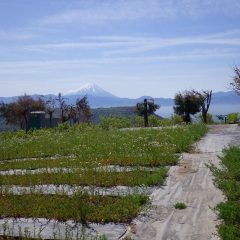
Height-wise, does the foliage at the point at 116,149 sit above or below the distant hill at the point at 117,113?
below

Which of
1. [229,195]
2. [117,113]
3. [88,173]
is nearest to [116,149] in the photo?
[88,173]

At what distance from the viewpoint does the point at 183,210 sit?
9109mm

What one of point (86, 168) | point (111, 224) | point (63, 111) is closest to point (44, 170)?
point (86, 168)

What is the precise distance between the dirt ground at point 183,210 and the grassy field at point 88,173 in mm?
359

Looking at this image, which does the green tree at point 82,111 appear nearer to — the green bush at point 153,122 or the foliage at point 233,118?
the green bush at point 153,122

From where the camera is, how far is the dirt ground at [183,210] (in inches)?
305

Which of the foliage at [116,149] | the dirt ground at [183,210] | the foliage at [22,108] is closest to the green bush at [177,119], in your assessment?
the foliage at [116,149]

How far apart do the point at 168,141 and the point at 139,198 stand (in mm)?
10802

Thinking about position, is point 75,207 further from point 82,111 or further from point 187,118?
point 82,111

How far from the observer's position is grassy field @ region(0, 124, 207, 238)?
8.93 meters

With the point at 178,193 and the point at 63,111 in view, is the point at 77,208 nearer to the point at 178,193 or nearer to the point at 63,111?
the point at 178,193

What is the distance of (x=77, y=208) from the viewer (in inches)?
352

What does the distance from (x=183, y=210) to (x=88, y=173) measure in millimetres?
4419

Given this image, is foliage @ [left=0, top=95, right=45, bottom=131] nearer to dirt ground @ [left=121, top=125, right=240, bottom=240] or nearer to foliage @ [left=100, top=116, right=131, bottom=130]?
foliage @ [left=100, top=116, right=131, bottom=130]
